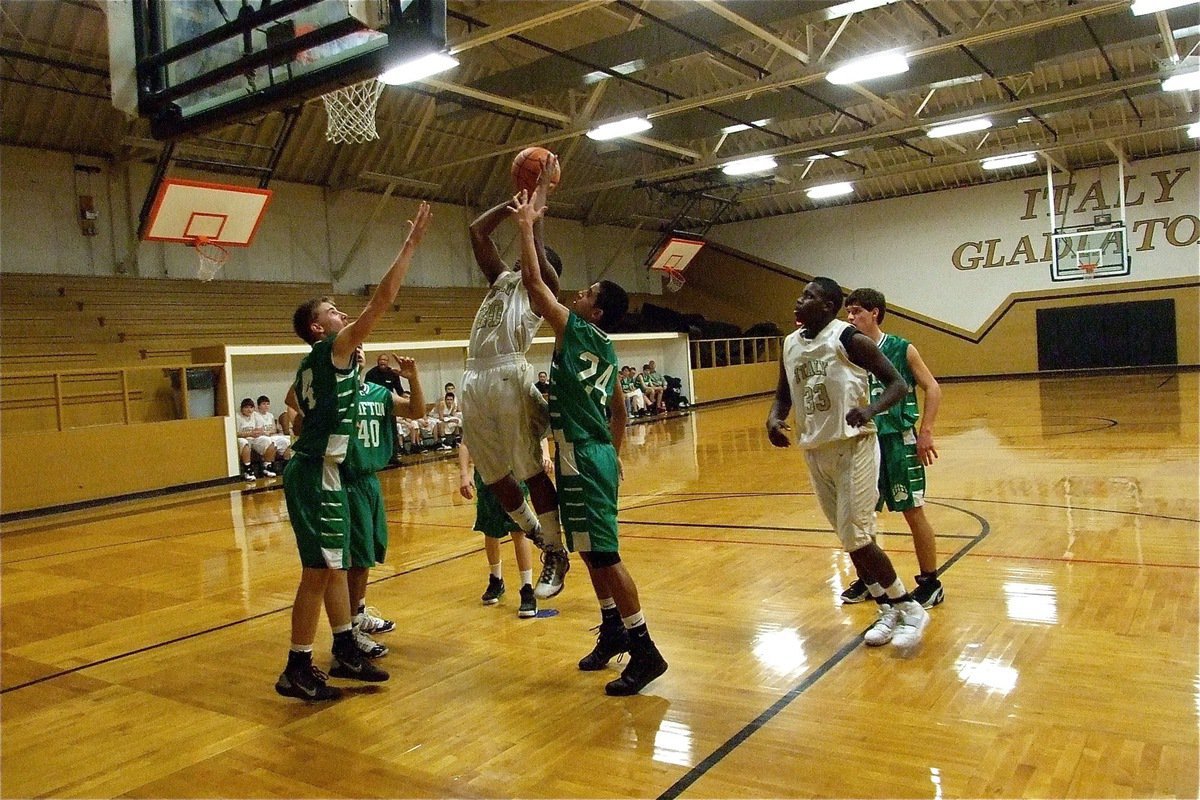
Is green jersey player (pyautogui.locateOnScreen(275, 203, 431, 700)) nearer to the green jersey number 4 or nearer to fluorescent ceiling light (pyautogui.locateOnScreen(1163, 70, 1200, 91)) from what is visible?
the green jersey number 4

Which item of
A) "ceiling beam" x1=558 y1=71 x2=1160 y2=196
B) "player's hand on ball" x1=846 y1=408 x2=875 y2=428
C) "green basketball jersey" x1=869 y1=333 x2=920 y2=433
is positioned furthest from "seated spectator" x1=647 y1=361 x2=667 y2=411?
"player's hand on ball" x1=846 y1=408 x2=875 y2=428

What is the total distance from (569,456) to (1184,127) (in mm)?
19827

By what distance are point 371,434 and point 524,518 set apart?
2.84 ft

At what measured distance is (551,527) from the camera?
4.14 m

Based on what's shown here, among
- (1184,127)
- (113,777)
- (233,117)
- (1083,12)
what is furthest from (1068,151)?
(113,777)

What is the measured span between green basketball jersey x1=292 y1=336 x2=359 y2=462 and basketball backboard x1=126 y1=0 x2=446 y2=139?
1.44 meters

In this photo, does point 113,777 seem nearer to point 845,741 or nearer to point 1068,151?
point 845,741

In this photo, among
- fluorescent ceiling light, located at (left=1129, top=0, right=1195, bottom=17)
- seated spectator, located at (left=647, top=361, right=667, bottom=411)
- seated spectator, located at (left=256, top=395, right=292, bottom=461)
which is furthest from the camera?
seated spectator, located at (left=647, top=361, right=667, bottom=411)

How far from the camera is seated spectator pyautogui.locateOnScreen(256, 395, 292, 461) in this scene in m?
13.4

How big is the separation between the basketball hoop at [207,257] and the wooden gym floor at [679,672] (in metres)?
6.94

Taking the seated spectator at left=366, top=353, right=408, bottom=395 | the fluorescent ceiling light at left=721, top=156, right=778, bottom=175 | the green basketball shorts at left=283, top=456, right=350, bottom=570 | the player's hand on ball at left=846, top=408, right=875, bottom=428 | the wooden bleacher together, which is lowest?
the green basketball shorts at left=283, top=456, right=350, bottom=570

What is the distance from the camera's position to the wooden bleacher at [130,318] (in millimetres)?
12750

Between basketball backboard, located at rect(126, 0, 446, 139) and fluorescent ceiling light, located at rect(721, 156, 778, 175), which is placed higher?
Result: fluorescent ceiling light, located at rect(721, 156, 778, 175)

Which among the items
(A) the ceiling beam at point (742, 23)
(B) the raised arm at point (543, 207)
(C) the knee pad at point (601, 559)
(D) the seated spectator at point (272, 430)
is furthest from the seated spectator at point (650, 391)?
(C) the knee pad at point (601, 559)
